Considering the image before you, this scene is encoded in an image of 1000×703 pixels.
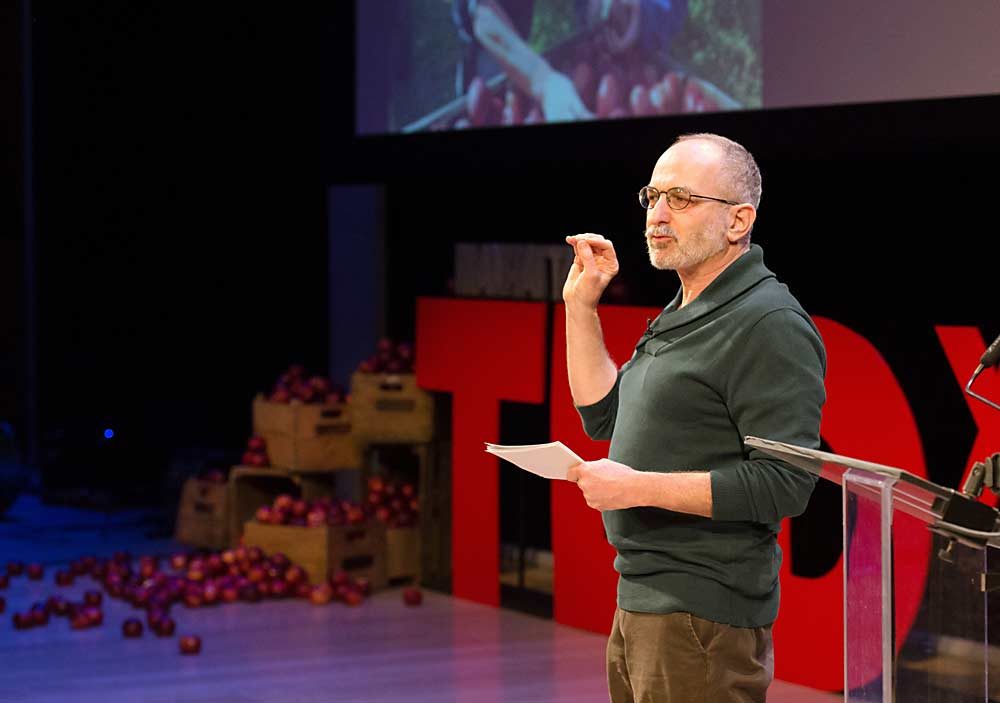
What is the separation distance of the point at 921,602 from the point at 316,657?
3.62m

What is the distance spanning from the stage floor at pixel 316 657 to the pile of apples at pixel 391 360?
970 millimetres

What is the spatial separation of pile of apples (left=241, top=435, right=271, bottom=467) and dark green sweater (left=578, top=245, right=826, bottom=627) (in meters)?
4.56

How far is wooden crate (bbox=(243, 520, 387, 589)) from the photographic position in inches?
249

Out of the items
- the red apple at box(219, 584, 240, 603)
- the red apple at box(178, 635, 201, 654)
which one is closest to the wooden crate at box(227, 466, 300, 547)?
the red apple at box(219, 584, 240, 603)

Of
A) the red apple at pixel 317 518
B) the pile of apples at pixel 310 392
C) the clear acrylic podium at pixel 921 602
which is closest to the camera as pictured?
the clear acrylic podium at pixel 921 602

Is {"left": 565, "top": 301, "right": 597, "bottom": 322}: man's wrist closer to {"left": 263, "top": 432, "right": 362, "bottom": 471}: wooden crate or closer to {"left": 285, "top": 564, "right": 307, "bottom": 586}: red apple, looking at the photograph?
{"left": 285, "top": 564, "right": 307, "bottom": 586}: red apple

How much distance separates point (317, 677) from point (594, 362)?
2772 mm

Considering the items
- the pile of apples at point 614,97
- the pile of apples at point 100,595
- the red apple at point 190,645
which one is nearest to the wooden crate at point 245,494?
the pile of apples at point 100,595

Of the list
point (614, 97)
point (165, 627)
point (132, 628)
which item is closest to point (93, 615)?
point (132, 628)

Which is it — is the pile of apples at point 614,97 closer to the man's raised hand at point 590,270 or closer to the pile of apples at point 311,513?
the pile of apples at point 311,513

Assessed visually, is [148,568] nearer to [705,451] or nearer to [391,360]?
[391,360]

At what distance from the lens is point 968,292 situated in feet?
16.5

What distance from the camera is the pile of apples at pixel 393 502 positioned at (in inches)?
258

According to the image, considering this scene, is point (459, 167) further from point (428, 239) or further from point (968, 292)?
point (968, 292)
